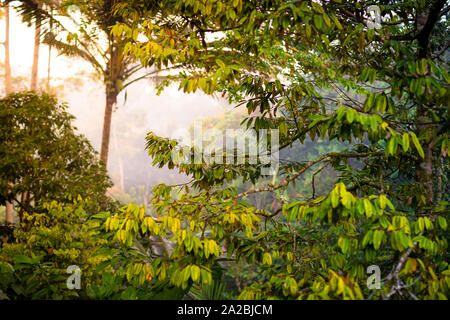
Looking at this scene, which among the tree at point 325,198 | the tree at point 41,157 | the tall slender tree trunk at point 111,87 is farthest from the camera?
the tall slender tree trunk at point 111,87

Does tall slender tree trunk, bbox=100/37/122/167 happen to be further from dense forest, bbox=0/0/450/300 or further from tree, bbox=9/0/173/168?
dense forest, bbox=0/0/450/300

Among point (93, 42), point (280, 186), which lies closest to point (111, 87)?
point (93, 42)

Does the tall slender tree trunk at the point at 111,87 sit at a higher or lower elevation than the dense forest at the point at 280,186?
higher

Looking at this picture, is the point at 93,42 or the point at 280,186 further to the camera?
the point at 93,42

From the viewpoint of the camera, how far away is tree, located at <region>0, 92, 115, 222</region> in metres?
4.35

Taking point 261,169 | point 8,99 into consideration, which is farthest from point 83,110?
point 261,169

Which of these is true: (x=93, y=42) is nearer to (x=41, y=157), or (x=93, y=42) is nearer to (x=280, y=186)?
(x=41, y=157)

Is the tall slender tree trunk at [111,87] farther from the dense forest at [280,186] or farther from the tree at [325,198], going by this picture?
the tree at [325,198]

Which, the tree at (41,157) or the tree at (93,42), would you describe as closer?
the tree at (41,157)

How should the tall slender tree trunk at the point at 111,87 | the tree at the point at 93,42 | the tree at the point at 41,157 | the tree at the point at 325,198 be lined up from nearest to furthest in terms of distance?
the tree at the point at 325,198
the tree at the point at 41,157
the tree at the point at 93,42
the tall slender tree trunk at the point at 111,87

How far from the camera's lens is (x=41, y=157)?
15.4 ft

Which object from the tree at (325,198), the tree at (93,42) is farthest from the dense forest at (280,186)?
the tree at (93,42)

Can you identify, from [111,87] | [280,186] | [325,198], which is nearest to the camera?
[325,198]

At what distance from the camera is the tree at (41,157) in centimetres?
435
